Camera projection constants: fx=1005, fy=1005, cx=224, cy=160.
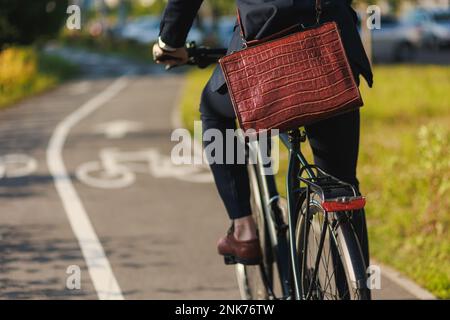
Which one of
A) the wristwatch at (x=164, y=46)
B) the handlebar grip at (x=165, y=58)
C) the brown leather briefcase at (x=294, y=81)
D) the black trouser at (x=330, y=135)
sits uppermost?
the wristwatch at (x=164, y=46)

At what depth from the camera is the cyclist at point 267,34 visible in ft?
11.4

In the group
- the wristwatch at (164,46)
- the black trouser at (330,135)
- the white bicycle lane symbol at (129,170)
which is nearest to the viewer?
the black trouser at (330,135)

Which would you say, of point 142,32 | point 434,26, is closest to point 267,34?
point 434,26

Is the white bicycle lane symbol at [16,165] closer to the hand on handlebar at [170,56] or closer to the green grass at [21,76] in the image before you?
the hand on handlebar at [170,56]

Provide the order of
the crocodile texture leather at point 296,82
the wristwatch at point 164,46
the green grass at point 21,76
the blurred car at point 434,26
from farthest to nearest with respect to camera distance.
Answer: the blurred car at point 434,26
the green grass at point 21,76
the wristwatch at point 164,46
the crocodile texture leather at point 296,82

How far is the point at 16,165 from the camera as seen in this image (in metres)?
11.0

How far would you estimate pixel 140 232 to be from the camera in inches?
293

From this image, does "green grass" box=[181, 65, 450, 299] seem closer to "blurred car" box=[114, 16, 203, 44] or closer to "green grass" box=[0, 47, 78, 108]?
"green grass" box=[0, 47, 78, 108]

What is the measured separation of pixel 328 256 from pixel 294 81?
0.62 metres

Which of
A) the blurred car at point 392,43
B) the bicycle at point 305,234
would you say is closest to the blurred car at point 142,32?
the blurred car at point 392,43

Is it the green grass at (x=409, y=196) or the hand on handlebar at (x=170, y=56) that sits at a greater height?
the hand on handlebar at (x=170, y=56)

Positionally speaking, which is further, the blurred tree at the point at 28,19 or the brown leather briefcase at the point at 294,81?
the blurred tree at the point at 28,19

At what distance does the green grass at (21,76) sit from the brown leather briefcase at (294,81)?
16.1 meters

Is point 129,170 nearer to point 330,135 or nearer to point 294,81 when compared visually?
point 330,135
